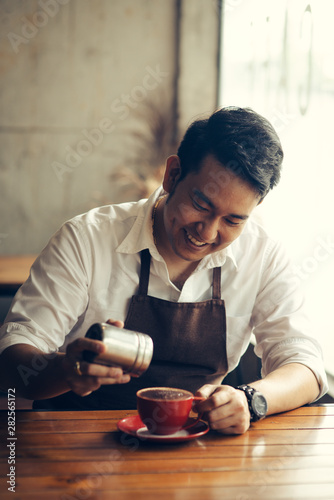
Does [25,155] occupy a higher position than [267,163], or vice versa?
[267,163]

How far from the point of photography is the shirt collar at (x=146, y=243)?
1808 mm

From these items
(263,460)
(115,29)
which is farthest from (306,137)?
(115,29)

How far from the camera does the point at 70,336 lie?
1839mm

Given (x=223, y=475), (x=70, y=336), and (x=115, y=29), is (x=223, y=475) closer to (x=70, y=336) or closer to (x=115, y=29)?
(x=70, y=336)

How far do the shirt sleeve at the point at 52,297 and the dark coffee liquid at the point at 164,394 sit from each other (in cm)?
40

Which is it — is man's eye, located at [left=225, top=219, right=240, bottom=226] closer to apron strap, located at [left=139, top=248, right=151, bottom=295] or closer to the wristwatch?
apron strap, located at [left=139, top=248, right=151, bottom=295]

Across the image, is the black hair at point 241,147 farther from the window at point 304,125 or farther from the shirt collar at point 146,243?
the window at point 304,125

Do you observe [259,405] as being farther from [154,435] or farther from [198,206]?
[198,206]

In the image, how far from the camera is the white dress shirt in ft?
5.31

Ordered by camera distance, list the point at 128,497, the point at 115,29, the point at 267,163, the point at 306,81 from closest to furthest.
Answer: the point at 128,497 → the point at 267,163 → the point at 306,81 → the point at 115,29

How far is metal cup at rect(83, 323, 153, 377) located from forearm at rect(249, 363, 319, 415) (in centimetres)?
44

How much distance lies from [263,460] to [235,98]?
391cm

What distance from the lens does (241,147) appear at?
1573 millimetres

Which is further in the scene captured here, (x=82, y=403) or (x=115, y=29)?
(x=115, y=29)
